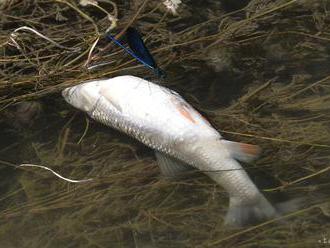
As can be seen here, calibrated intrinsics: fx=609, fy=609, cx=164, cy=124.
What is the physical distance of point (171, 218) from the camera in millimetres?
3971

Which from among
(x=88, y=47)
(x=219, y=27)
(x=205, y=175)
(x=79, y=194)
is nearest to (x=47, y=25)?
(x=88, y=47)

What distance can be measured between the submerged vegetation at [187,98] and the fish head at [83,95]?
0.40ft

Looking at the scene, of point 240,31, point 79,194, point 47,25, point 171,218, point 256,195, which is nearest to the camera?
point 256,195

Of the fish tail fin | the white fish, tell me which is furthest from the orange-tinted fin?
the fish tail fin

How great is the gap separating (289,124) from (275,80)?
518mm

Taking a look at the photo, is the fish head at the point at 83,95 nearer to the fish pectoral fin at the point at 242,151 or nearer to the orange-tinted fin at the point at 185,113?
the orange-tinted fin at the point at 185,113

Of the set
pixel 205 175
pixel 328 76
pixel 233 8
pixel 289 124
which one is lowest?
pixel 205 175

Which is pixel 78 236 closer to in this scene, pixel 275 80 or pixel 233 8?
pixel 275 80

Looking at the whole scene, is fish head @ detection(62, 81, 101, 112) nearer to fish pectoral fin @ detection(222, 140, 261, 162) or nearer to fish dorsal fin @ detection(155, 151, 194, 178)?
fish dorsal fin @ detection(155, 151, 194, 178)

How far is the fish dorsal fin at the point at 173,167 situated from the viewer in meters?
4.12

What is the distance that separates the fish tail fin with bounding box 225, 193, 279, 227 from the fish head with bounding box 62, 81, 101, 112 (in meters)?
1.45

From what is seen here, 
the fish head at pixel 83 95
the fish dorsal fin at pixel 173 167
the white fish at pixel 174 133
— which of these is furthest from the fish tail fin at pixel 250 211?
the fish head at pixel 83 95

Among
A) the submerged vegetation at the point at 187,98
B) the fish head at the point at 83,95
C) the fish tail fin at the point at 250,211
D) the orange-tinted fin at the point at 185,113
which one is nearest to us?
the fish tail fin at the point at 250,211

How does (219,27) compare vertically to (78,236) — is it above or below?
above
